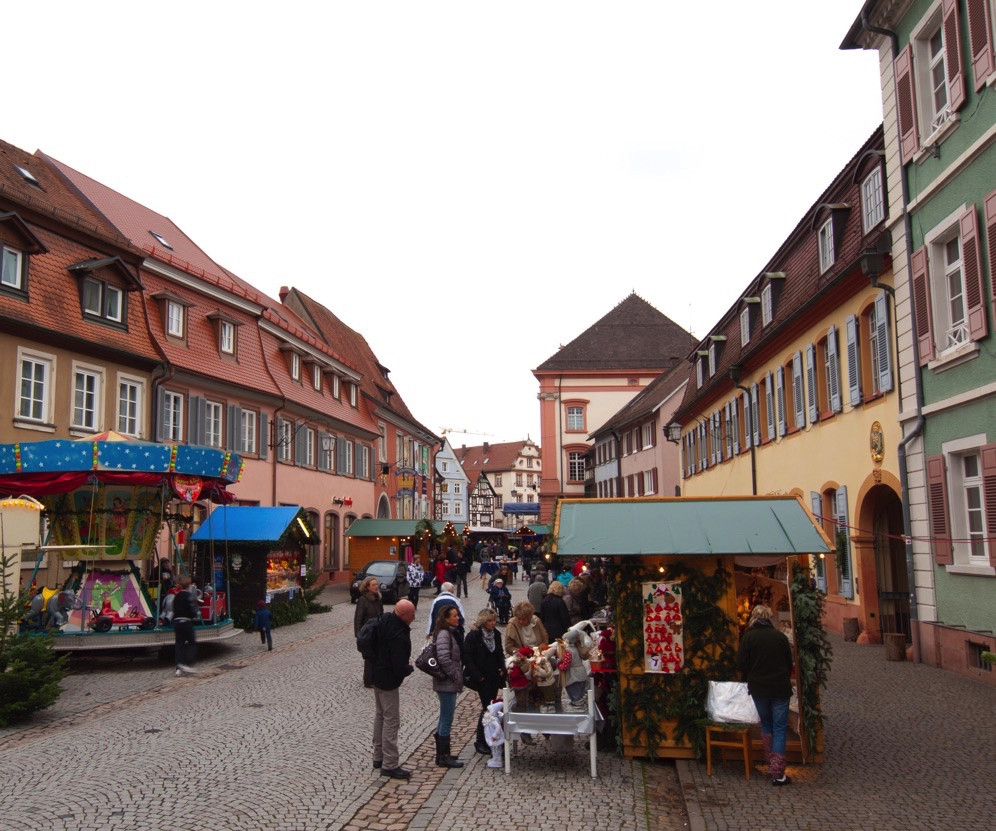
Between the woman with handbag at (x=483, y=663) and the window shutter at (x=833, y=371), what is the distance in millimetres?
11769

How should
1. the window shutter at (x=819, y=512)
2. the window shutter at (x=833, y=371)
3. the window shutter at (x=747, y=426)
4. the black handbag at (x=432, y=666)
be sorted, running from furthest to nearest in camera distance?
1. the window shutter at (x=747, y=426)
2. the window shutter at (x=819, y=512)
3. the window shutter at (x=833, y=371)
4. the black handbag at (x=432, y=666)

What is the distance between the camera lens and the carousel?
17078 millimetres

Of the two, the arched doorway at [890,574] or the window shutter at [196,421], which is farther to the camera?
the window shutter at [196,421]

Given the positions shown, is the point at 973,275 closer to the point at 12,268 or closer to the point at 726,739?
the point at 726,739

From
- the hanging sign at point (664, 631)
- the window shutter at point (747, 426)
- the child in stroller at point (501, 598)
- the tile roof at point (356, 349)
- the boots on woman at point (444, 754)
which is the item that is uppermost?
the tile roof at point (356, 349)

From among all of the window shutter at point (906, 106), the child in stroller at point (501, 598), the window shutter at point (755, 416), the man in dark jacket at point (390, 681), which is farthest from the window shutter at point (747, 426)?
the man in dark jacket at point (390, 681)

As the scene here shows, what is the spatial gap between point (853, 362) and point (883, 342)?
5.15 feet

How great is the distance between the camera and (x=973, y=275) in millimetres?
13742

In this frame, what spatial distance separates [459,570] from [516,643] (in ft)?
71.9

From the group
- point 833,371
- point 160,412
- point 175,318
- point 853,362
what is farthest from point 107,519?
point 833,371

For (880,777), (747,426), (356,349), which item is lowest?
(880,777)

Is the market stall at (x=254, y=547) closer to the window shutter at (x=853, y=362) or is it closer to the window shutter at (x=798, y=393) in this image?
the window shutter at (x=798, y=393)

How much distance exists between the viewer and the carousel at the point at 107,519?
17.1 meters

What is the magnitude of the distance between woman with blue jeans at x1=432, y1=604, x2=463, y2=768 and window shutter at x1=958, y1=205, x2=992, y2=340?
853 cm
